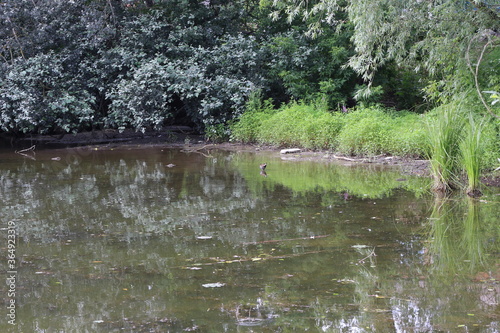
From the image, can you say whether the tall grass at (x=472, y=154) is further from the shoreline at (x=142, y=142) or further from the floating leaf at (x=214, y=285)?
the shoreline at (x=142, y=142)

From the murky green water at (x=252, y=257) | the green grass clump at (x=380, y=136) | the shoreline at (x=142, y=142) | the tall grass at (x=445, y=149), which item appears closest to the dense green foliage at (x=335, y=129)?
the green grass clump at (x=380, y=136)

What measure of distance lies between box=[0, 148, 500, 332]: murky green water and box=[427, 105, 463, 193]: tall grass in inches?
11.0

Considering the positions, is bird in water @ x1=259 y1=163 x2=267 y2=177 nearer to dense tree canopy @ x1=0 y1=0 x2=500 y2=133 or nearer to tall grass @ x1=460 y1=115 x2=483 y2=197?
tall grass @ x1=460 y1=115 x2=483 y2=197

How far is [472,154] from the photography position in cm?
596

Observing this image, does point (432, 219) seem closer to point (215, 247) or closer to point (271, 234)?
point (271, 234)

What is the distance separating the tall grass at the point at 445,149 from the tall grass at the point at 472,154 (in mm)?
153

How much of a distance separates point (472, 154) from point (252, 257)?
3.16 metres

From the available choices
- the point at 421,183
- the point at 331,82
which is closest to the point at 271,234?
the point at 421,183

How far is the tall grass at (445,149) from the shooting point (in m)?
6.27

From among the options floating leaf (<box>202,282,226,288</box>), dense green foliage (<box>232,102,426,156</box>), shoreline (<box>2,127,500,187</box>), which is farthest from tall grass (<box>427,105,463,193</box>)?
floating leaf (<box>202,282,226,288</box>)

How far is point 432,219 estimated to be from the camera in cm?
522

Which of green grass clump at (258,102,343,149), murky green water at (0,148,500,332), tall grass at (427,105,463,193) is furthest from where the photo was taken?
green grass clump at (258,102,343,149)

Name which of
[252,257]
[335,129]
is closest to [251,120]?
[335,129]

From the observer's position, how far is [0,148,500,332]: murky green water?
3098 millimetres
